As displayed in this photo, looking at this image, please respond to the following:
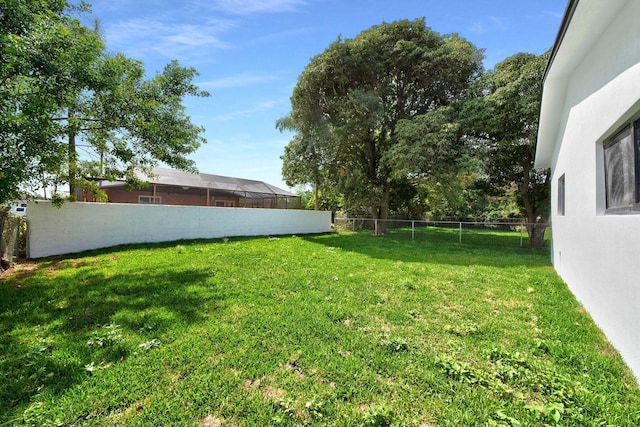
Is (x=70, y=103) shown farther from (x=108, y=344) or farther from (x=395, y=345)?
(x=395, y=345)

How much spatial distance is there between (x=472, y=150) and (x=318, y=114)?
7181 millimetres

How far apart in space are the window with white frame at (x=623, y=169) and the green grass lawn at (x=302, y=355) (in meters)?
1.45

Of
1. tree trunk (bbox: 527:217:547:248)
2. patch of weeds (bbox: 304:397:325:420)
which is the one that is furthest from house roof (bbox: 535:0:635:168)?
tree trunk (bbox: 527:217:547:248)

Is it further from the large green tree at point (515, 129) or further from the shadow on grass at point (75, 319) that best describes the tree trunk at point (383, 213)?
the shadow on grass at point (75, 319)

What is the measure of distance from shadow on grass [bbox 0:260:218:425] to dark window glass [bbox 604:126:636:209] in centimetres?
479

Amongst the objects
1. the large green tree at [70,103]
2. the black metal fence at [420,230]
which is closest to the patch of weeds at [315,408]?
the large green tree at [70,103]

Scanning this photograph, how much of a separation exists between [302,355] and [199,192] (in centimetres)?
1732

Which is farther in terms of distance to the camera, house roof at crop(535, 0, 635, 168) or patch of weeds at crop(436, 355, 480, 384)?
house roof at crop(535, 0, 635, 168)

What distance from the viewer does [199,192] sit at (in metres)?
17.8

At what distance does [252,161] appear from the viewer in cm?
2030

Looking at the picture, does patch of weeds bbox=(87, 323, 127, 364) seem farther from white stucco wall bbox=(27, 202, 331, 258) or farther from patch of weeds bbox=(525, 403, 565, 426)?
white stucco wall bbox=(27, 202, 331, 258)

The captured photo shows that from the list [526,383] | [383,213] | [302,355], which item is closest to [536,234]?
[383,213]

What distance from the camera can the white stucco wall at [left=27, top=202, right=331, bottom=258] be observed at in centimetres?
715

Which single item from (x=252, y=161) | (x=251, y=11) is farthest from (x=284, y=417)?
(x=252, y=161)
